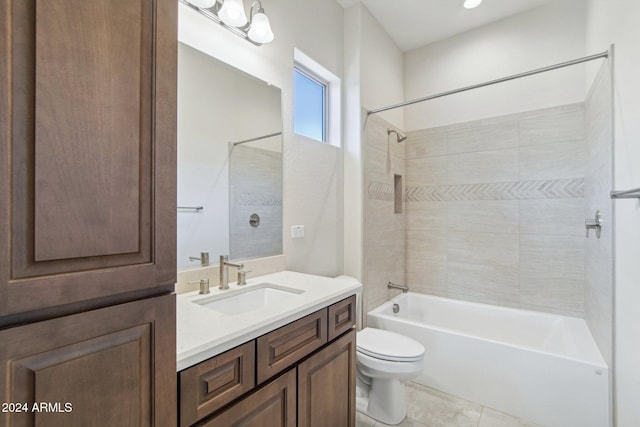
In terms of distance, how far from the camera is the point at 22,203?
49cm

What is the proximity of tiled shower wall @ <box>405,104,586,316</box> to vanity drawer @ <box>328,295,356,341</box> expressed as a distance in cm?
178

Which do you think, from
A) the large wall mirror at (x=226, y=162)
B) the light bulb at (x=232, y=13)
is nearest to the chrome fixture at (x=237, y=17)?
the light bulb at (x=232, y=13)

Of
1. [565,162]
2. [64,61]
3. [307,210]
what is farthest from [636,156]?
[64,61]

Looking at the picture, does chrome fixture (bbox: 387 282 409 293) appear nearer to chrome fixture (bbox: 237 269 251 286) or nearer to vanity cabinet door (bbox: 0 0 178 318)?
chrome fixture (bbox: 237 269 251 286)

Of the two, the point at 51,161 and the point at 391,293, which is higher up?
the point at 51,161

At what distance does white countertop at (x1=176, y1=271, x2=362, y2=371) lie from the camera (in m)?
0.81

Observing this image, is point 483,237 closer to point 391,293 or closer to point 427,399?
point 391,293

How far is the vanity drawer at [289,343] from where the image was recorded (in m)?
0.99

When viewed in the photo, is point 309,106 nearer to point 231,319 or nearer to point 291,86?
point 291,86

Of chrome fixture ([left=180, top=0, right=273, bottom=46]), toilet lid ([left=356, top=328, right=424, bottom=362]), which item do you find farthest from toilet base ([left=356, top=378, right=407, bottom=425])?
chrome fixture ([left=180, top=0, right=273, bottom=46])

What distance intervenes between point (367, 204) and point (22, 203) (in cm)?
215

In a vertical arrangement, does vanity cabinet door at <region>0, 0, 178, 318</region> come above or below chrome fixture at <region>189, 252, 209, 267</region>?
above

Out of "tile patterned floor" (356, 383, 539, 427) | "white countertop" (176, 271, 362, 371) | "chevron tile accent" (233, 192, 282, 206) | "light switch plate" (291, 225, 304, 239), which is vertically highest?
"chevron tile accent" (233, 192, 282, 206)

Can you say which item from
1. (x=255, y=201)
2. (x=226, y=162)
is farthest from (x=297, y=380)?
(x=226, y=162)
